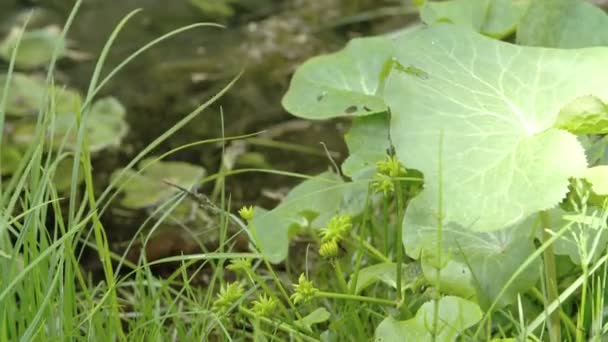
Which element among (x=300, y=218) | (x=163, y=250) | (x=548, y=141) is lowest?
(x=163, y=250)

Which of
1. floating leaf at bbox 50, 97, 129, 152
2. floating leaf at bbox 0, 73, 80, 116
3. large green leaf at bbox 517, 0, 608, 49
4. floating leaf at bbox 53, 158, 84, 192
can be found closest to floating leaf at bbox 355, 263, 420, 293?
large green leaf at bbox 517, 0, 608, 49

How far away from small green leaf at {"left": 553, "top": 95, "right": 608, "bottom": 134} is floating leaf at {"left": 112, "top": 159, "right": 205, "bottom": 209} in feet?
3.64

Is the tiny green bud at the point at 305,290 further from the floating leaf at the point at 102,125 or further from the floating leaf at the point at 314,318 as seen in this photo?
the floating leaf at the point at 102,125

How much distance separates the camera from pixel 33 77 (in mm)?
2688

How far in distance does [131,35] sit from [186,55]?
0.75ft

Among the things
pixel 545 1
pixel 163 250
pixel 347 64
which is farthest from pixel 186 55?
pixel 545 1

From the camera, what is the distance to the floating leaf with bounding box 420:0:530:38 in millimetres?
1599

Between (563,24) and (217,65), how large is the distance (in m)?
1.45

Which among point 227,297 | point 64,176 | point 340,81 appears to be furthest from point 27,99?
point 227,297

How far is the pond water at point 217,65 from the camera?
2.32 m

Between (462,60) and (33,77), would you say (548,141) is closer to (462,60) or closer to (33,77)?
(462,60)

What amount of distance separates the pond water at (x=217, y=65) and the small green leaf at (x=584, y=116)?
1.04 metres

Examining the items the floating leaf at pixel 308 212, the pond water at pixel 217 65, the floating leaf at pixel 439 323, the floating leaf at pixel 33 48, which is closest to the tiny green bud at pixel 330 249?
the floating leaf at pixel 439 323

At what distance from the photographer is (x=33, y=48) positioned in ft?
9.21
